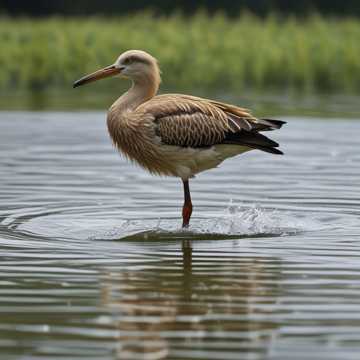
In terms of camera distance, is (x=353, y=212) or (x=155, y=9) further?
(x=155, y=9)

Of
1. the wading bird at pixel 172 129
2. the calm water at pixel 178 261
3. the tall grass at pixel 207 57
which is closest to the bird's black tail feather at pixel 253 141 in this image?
the wading bird at pixel 172 129

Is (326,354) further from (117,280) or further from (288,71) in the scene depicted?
(288,71)

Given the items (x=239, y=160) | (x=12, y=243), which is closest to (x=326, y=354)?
(x=12, y=243)

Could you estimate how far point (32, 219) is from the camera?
1161 centimetres

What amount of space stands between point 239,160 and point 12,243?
7035 mm

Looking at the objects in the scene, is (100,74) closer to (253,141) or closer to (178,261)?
(253,141)

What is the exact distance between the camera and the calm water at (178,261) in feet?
23.3

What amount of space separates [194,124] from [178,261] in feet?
7.34

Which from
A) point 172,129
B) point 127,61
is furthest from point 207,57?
point 172,129

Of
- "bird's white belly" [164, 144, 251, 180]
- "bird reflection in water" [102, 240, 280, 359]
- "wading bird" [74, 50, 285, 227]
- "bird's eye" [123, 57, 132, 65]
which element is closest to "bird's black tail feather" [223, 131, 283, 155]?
"wading bird" [74, 50, 285, 227]

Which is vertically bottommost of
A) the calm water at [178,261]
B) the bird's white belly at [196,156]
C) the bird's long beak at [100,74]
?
the calm water at [178,261]

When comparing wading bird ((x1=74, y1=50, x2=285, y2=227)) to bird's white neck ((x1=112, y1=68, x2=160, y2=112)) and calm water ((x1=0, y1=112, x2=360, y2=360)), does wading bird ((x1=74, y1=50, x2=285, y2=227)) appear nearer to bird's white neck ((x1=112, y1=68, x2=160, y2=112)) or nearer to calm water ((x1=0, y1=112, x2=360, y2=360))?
bird's white neck ((x1=112, y1=68, x2=160, y2=112))

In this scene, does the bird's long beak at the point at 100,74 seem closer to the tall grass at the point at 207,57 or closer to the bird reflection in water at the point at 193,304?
the bird reflection in water at the point at 193,304

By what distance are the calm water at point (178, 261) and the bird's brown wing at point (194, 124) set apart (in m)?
0.72
